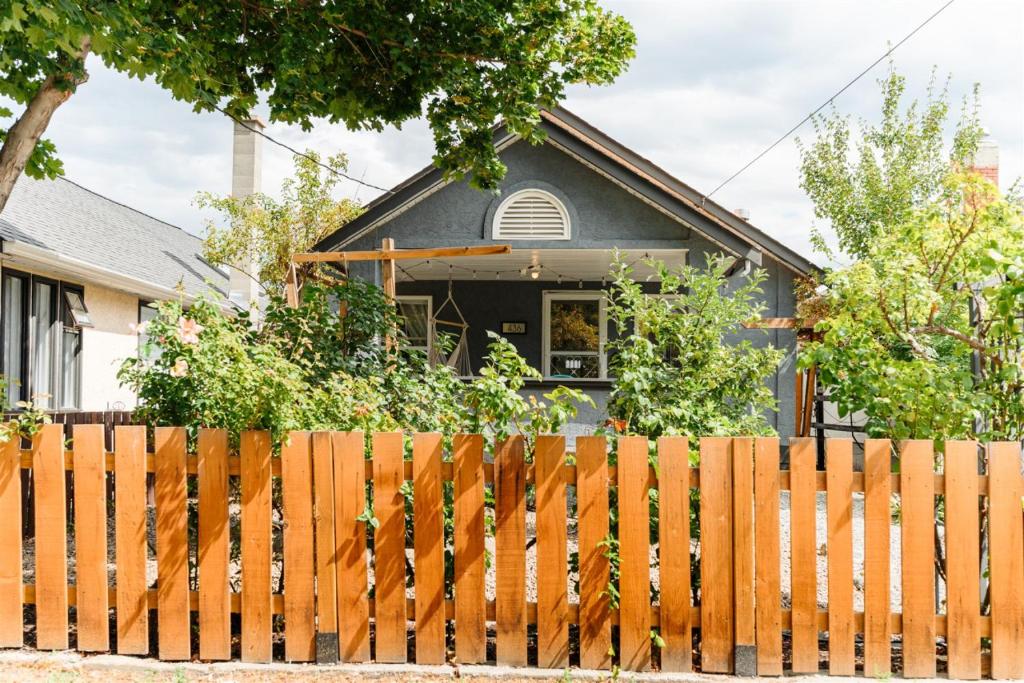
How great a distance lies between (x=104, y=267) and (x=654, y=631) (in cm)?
1054

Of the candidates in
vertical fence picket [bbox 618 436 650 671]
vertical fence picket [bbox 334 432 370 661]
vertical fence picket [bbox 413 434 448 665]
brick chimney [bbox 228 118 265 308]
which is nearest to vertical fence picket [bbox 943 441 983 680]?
vertical fence picket [bbox 618 436 650 671]

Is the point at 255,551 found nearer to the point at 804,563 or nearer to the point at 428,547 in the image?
the point at 428,547

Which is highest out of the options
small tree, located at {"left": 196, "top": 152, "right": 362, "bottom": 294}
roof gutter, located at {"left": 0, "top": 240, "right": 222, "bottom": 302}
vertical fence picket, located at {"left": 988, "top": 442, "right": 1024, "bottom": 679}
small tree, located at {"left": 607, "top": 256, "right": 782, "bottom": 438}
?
small tree, located at {"left": 196, "top": 152, "right": 362, "bottom": 294}

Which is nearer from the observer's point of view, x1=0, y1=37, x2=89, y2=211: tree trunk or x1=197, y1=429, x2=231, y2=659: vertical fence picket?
x1=197, y1=429, x2=231, y2=659: vertical fence picket

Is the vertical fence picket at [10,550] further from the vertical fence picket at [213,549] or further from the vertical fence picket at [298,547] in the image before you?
the vertical fence picket at [298,547]

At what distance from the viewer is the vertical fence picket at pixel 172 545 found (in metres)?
3.73

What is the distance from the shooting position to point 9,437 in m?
3.87

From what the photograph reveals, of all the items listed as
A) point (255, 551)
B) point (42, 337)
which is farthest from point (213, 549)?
point (42, 337)

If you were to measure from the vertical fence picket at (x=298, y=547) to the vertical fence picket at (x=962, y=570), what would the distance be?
3183 millimetres

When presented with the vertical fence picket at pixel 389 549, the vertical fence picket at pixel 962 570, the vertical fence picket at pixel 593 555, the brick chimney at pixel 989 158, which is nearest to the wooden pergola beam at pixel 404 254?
the vertical fence picket at pixel 389 549

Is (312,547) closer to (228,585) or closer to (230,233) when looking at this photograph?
(228,585)

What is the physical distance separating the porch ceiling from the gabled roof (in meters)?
0.69

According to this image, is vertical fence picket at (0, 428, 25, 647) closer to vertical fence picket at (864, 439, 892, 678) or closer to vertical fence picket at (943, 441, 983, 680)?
vertical fence picket at (864, 439, 892, 678)

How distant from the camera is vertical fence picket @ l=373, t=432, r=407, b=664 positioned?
12.2 feet
